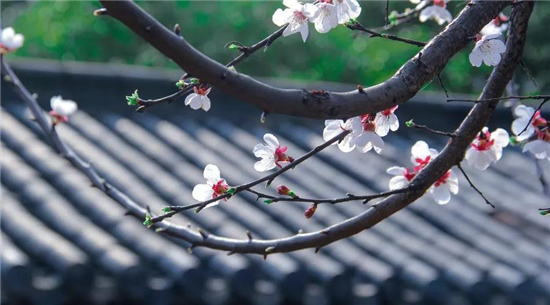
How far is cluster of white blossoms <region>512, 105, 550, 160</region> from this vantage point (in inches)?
58.9

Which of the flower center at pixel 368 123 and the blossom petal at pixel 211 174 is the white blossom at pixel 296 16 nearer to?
the flower center at pixel 368 123

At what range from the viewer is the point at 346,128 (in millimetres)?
1282

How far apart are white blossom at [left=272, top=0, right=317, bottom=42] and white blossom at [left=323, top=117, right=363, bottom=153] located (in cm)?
15

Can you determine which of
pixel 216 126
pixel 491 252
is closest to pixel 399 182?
pixel 491 252

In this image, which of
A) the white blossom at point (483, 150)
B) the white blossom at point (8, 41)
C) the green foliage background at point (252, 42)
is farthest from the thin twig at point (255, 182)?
the green foliage background at point (252, 42)

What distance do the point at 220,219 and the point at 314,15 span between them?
272 cm

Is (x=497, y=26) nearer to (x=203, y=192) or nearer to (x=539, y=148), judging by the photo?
(x=539, y=148)

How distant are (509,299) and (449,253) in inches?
16.8

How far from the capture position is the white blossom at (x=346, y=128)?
125 cm

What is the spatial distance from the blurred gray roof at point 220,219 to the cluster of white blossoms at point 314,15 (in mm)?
2197

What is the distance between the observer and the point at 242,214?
399 cm

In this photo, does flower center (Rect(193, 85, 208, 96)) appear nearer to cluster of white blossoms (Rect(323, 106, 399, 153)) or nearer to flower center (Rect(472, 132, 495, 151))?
cluster of white blossoms (Rect(323, 106, 399, 153))

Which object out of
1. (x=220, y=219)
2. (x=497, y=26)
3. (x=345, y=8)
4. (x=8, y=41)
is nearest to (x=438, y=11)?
(x=497, y=26)

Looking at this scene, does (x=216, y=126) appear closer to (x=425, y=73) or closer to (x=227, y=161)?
(x=227, y=161)
